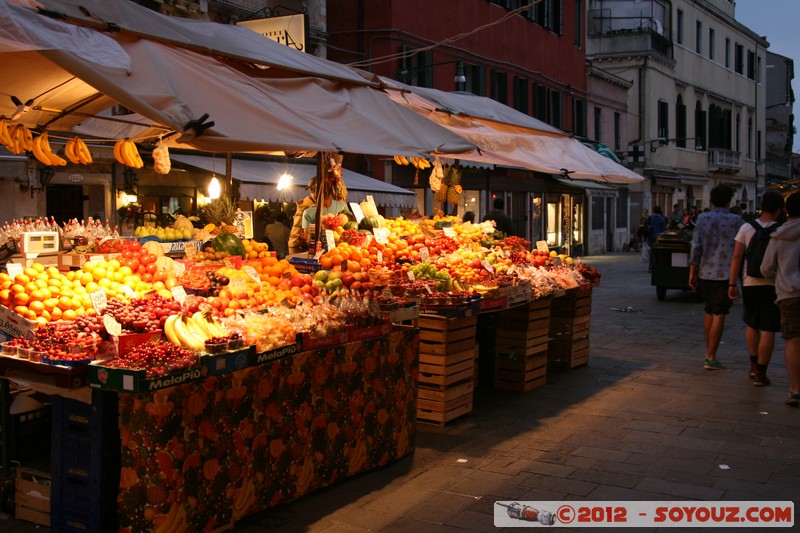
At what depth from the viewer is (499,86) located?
88.1ft

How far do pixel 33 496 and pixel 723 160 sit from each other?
157 feet

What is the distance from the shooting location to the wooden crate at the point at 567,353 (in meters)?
9.68

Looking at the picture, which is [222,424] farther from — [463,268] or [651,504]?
[463,268]

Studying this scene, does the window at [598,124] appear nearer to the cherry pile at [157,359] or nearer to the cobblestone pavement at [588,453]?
the cobblestone pavement at [588,453]

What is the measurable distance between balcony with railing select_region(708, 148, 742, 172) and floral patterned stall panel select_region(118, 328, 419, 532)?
44609 millimetres

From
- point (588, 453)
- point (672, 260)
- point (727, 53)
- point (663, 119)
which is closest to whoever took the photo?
point (588, 453)

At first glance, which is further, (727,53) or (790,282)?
(727,53)

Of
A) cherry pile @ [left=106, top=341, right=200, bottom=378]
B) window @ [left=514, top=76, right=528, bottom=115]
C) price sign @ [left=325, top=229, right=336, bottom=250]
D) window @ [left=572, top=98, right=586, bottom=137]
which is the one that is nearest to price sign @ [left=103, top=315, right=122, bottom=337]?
cherry pile @ [left=106, top=341, right=200, bottom=378]

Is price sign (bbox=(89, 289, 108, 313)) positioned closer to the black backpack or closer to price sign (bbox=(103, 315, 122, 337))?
price sign (bbox=(103, 315, 122, 337))

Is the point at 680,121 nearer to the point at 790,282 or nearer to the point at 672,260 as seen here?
the point at 672,260

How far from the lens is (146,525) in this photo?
14.4ft

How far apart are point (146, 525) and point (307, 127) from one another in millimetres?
2715

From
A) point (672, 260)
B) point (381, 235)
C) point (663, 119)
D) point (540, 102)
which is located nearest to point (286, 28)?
point (381, 235)

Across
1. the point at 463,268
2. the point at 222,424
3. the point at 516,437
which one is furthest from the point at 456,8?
the point at 222,424
